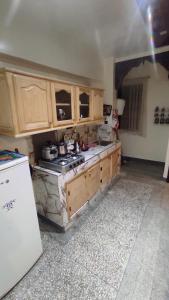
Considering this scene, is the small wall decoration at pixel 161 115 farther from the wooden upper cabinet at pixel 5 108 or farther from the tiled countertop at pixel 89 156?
the wooden upper cabinet at pixel 5 108

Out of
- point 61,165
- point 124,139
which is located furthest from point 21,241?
point 124,139

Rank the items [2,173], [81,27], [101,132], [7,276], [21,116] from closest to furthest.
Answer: [2,173], [7,276], [21,116], [81,27], [101,132]

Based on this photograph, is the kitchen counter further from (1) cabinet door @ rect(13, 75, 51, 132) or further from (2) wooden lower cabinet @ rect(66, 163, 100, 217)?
(1) cabinet door @ rect(13, 75, 51, 132)

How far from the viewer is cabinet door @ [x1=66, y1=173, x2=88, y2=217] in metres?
1.92

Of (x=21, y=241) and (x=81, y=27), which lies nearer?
(x=21, y=241)

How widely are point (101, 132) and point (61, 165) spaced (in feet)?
5.93

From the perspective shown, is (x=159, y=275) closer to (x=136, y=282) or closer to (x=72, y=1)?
(x=136, y=282)

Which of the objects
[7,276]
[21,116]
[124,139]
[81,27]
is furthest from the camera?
[124,139]

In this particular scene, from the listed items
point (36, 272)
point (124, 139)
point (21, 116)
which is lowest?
point (36, 272)

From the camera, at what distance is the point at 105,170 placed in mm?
2740

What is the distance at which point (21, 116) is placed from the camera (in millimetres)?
1446

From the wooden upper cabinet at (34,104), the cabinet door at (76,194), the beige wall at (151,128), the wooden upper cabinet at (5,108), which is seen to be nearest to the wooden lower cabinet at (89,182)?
the cabinet door at (76,194)

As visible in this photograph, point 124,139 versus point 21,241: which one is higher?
point 124,139

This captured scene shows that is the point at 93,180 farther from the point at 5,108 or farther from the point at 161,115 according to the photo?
the point at 161,115
